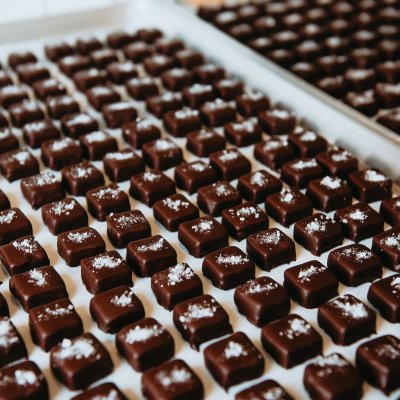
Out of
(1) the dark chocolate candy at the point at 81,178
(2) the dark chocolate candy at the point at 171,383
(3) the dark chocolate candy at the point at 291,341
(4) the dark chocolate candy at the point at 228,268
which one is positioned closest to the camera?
(2) the dark chocolate candy at the point at 171,383

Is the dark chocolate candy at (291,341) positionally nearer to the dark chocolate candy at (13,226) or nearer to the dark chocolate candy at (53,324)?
the dark chocolate candy at (53,324)

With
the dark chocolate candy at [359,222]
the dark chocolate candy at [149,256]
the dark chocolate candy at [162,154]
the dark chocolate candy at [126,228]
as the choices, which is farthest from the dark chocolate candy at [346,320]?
the dark chocolate candy at [162,154]

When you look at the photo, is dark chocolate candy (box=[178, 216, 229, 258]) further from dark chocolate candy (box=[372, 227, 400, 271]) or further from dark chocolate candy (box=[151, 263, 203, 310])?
dark chocolate candy (box=[372, 227, 400, 271])

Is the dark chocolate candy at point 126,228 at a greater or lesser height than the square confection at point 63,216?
lesser

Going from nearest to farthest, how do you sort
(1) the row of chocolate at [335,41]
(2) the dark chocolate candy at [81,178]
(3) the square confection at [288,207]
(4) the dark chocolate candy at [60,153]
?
(3) the square confection at [288,207], (2) the dark chocolate candy at [81,178], (4) the dark chocolate candy at [60,153], (1) the row of chocolate at [335,41]

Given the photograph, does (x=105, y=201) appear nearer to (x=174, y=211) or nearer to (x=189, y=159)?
(x=174, y=211)

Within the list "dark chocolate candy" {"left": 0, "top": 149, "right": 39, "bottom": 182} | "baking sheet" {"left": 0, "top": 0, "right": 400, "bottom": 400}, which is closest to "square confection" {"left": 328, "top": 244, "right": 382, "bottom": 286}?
"baking sheet" {"left": 0, "top": 0, "right": 400, "bottom": 400}

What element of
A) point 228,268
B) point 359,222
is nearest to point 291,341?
point 228,268
